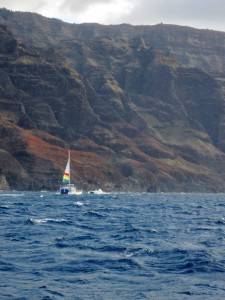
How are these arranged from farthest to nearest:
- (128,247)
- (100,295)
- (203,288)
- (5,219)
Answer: (5,219)
(128,247)
(203,288)
(100,295)

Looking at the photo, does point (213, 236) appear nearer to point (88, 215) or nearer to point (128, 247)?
point (128, 247)

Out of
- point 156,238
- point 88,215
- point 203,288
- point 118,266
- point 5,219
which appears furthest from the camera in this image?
point 88,215

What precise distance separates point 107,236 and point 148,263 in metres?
14.0

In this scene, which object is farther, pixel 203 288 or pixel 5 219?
pixel 5 219

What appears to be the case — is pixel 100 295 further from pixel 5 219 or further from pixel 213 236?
pixel 5 219

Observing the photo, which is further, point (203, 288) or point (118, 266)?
point (118, 266)

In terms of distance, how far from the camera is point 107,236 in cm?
5359

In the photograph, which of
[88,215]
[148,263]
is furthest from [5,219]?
[148,263]

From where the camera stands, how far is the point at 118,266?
38.6 meters

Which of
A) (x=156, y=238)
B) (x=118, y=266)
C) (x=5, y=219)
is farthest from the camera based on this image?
(x=5, y=219)

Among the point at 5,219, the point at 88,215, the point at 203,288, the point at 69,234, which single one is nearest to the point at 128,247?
the point at 69,234

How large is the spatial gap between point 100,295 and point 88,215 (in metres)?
51.1

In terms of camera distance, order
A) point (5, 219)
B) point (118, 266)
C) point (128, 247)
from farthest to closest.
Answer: point (5, 219), point (128, 247), point (118, 266)

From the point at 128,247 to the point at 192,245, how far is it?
5.25m
